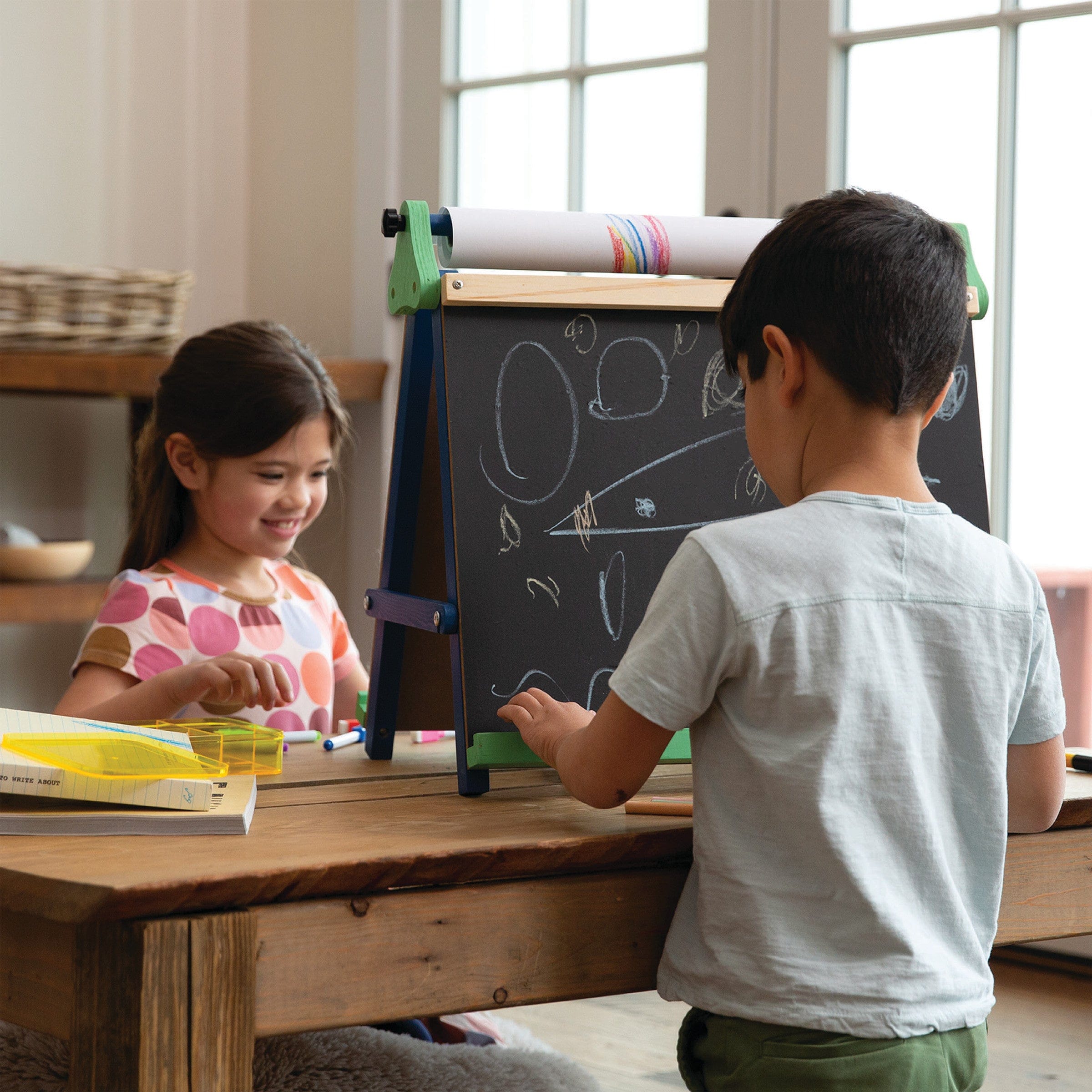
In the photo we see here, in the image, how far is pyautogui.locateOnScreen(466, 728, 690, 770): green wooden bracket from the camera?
121 cm

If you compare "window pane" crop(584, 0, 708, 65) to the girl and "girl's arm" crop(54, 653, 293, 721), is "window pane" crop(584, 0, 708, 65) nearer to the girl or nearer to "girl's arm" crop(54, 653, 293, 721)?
the girl

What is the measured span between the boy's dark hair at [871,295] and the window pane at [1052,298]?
1498mm

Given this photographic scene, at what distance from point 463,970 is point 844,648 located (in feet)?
1.14

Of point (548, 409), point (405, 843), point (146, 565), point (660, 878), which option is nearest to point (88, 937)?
point (405, 843)

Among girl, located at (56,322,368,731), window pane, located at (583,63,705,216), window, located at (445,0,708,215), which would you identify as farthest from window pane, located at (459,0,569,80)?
girl, located at (56,322,368,731)

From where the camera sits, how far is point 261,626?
189cm

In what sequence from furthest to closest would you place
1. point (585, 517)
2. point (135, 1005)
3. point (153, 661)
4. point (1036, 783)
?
point (153, 661)
point (585, 517)
point (1036, 783)
point (135, 1005)

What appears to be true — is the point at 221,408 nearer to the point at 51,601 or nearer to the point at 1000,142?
the point at 51,601

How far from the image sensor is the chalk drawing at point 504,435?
4.24 ft

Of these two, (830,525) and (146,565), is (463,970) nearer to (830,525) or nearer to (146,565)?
(830,525)

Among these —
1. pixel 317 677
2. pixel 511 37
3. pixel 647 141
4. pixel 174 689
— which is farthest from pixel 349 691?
pixel 511 37

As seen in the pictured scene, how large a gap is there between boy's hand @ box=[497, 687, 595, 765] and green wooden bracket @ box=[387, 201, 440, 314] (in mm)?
373

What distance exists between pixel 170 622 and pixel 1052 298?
156cm

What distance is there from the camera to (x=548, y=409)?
1.33 meters
